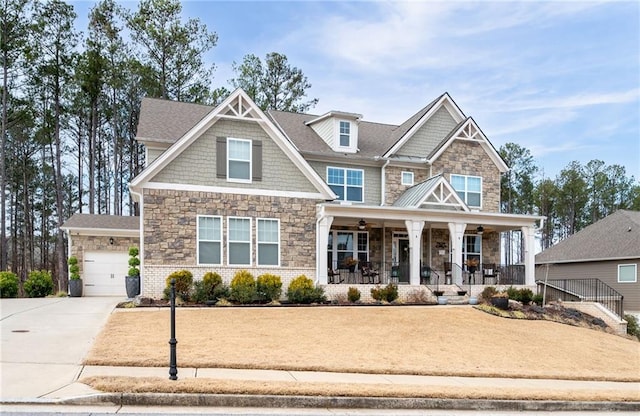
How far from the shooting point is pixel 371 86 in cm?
2469

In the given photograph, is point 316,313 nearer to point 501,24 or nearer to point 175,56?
point 501,24

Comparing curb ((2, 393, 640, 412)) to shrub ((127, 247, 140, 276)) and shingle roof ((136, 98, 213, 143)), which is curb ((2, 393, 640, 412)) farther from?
shingle roof ((136, 98, 213, 143))

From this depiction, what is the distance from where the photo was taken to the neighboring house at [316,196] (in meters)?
18.9

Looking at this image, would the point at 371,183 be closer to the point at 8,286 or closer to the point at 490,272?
the point at 490,272

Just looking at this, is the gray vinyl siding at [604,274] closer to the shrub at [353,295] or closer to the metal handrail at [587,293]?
the metal handrail at [587,293]

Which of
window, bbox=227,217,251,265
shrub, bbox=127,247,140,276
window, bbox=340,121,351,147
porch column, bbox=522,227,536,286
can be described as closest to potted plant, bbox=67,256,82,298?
shrub, bbox=127,247,140,276

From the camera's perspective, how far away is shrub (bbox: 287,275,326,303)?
18.7 m

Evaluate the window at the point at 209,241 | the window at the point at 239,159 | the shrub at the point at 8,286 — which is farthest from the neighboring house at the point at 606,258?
the shrub at the point at 8,286

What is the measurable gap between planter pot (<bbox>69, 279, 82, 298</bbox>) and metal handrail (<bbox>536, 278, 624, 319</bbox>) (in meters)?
19.1

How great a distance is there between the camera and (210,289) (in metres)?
18.2

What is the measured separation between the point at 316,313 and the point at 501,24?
10873mm

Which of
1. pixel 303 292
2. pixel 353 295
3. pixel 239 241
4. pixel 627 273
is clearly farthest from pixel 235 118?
pixel 627 273

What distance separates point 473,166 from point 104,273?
16.6 metres

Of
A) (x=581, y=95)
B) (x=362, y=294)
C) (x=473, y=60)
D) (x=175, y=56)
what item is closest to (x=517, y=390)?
(x=362, y=294)
